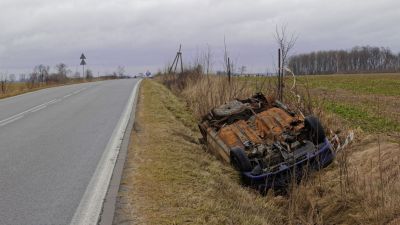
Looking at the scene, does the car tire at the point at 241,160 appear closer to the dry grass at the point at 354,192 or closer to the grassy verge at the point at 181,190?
the grassy verge at the point at 181,190

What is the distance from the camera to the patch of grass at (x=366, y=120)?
43.9ft

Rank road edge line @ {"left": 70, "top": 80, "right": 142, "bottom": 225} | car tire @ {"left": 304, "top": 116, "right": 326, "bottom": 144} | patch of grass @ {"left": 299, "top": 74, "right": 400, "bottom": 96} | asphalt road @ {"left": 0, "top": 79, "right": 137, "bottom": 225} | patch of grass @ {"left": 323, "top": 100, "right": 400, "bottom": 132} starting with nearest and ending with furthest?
road edge line @ {"left": 70, "top": 80, "right": 142, "bottom": 225}, asphalt road @ {"left": 0, "top": 79, "right": 137, "bottom": 225}, car tire @ {"left": 304, "top": 116, "right": 326, "bottom": 144}, patch of grass @ {"left": 323, "top": 100, "right": 400, "bottom": 132}, patch of grass @ {"left": 299, "top": 74, "right": 400, "bottom": 96}

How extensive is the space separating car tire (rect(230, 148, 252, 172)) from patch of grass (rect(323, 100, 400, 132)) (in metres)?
5.54

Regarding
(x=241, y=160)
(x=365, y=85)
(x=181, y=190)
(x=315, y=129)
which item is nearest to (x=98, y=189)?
(x=181, y=190)

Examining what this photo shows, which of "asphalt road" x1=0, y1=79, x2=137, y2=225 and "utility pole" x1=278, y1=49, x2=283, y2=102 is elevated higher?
"utility pole" x1=278, y1=49, x2=283, y2=102

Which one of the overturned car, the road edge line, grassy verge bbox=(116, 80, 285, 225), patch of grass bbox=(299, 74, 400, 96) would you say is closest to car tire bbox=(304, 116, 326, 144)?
the overturned car

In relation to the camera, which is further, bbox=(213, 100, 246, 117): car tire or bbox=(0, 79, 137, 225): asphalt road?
bbox=(213, 100, 246, 117): car tire

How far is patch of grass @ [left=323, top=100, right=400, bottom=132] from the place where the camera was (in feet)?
43.9

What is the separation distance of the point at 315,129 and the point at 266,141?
3.18ft

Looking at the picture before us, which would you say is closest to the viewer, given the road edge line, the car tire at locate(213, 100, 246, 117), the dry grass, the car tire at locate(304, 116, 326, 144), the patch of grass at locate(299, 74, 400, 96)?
the road edge line

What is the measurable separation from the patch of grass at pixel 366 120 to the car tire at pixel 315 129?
4.07 meters

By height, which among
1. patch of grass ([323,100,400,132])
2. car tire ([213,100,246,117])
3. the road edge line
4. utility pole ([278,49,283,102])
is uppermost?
utility pole ([278,49,283,102])

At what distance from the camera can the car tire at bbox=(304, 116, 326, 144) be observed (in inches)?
377

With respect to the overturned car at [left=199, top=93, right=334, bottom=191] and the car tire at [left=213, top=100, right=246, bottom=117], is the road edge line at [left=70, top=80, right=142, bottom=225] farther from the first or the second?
the car tire at [left=213, top=100, right=246, bottom=117]
